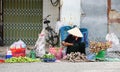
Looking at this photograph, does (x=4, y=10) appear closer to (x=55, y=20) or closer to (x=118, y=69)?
(x=55, y=20)

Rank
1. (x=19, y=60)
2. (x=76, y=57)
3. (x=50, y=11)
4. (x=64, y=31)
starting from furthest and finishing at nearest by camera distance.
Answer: (x=50, y=11), (x=64, y=31), (x=76, y=57), (x=19, y=60)

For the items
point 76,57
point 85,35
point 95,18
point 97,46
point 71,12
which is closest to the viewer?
point 76,57

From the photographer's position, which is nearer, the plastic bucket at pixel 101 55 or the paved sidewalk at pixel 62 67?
the paved sidewalk at pixel 62 67

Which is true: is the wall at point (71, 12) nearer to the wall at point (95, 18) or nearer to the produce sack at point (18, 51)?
the wall at point (95, 18)

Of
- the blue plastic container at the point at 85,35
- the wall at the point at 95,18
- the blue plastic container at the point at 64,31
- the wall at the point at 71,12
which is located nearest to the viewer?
the blue plastic container at the point at 85,35

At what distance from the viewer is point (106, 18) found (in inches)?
617

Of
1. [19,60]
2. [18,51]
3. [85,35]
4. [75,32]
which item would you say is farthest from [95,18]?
[19,60]

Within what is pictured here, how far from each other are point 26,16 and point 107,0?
3747 millimetres

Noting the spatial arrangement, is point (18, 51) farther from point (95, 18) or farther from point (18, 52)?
point (95, 18)

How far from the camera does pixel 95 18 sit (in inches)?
615

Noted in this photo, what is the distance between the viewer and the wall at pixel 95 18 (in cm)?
1552

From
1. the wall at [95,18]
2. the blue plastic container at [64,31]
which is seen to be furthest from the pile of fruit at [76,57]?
the wall at [95,18]

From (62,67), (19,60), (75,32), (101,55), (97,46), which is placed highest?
(75,32)

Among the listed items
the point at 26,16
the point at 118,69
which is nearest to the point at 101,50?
the point at 118,69
